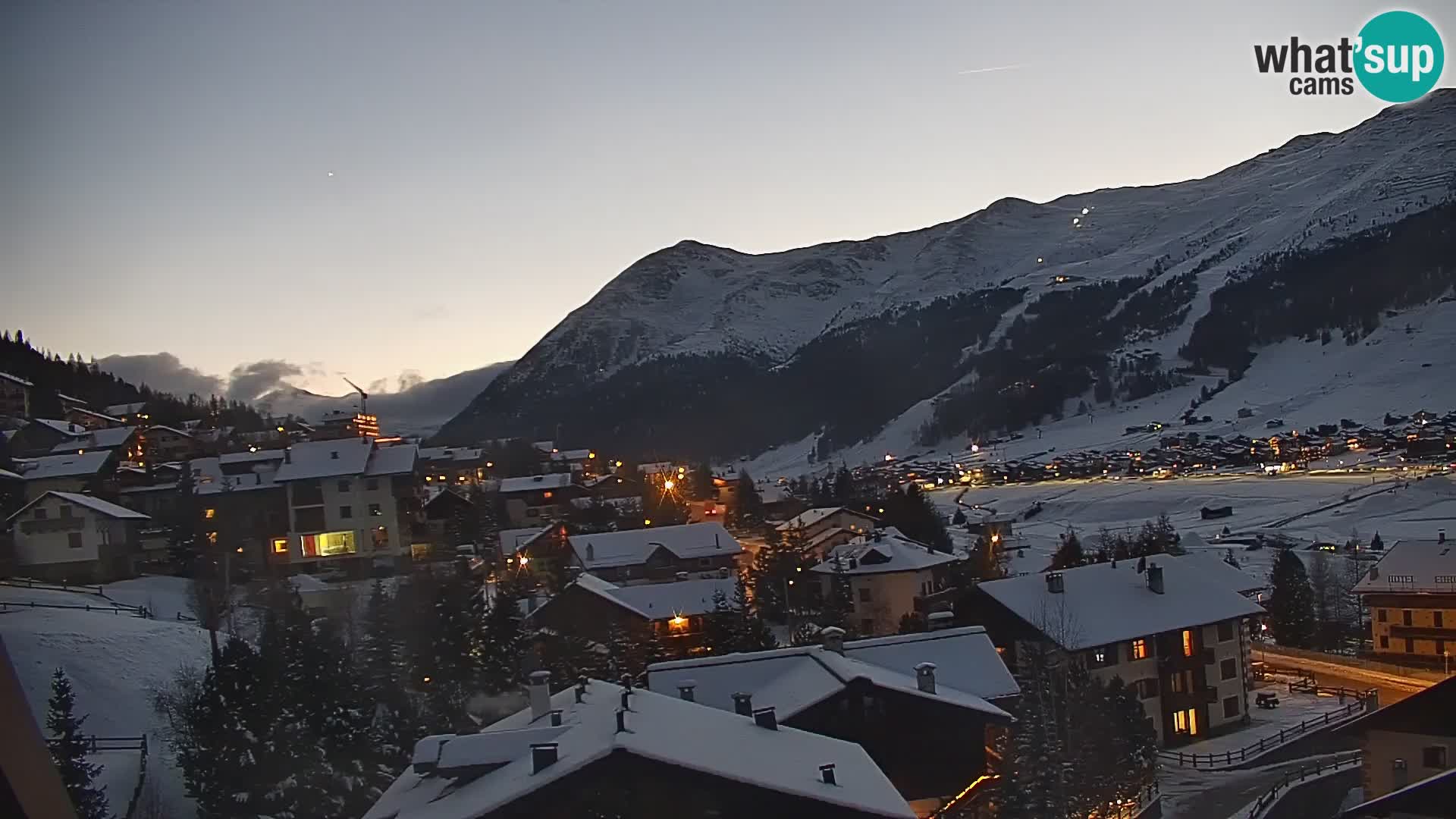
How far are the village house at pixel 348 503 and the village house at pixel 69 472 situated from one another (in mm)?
4255

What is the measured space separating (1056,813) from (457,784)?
356 centimetres

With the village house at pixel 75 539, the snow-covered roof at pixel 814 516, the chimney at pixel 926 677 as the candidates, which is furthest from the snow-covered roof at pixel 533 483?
the chimney at pixel 926 677

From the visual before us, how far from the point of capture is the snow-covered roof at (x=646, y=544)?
17.4m

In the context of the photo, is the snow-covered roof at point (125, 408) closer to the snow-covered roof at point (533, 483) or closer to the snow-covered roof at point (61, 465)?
the snow-covered roof at point (61, 465)

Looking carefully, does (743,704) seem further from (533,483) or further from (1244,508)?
(1244,508)

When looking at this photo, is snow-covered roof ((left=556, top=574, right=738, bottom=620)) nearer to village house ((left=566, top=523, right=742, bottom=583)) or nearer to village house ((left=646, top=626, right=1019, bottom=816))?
village house ((left=566, top=523, right=742, bottom=583))

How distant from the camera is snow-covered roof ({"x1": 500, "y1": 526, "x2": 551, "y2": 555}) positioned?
17.0 m

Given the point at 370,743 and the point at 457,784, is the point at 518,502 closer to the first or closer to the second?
the point at 370,743

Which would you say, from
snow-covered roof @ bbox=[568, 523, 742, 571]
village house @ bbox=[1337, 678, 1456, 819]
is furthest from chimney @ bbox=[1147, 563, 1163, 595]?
snow-covered roof @ bbox=[568, 523, 742, 571]

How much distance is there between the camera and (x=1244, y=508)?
26516 millimetres

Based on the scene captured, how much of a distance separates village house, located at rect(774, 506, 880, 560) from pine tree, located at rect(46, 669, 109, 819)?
14.9 metres

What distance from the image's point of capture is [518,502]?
22203 mm

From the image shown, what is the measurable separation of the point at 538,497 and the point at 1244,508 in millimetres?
17648

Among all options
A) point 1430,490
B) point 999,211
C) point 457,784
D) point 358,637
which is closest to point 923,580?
Answer: point 358,637
